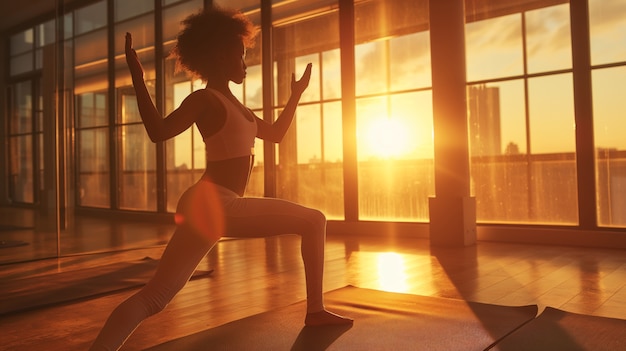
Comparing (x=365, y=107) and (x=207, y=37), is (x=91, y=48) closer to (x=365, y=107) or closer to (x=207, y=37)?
(x=365, y=107)

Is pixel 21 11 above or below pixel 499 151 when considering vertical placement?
above

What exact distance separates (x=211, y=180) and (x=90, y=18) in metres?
7.68

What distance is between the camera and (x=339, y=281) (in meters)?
3.66

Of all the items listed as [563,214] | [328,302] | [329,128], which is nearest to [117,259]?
[328,302]

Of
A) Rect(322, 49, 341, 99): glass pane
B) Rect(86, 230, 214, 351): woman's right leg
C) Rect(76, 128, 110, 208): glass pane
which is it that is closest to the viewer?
Rect(86, 230, 214, 351): woman's right leg

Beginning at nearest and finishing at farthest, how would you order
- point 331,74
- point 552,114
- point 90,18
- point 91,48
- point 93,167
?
point 552,114 → point 331,74 → point 90,18 → point 91,48 → point 93,167

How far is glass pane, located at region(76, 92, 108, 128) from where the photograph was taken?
29.8ft

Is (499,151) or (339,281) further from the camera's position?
(499,151)

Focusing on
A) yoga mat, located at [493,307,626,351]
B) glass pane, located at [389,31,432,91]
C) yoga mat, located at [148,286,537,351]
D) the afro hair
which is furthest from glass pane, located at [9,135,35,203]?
yoga mat, located at [493,307,626,351]

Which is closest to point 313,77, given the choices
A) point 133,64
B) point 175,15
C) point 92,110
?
point 175,15

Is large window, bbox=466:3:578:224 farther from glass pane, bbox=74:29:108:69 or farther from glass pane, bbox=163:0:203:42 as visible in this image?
glass pane, bbox=74:29:108:69

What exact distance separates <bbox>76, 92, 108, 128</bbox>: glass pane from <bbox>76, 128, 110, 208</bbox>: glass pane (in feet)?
0.48

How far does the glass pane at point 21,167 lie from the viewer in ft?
20.5

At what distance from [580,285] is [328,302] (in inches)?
68.2
